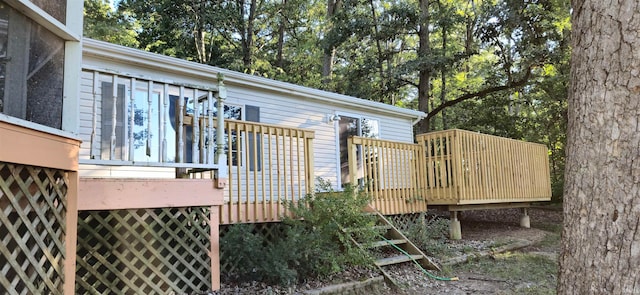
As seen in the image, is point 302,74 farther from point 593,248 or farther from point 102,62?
point 593,248

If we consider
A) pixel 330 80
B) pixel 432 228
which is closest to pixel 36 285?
pixel 432 228

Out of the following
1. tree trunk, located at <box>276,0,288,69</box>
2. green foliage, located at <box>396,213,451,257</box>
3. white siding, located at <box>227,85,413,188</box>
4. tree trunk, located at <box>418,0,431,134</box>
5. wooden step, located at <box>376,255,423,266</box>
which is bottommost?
wooden step, located at <box>376,255,423,266</box>

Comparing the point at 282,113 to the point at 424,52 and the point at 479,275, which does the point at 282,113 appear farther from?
the point at 424,52

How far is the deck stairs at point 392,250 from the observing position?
18.8ft

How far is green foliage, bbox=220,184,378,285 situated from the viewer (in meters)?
4.57

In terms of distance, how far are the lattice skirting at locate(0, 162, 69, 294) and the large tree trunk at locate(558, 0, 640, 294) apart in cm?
298

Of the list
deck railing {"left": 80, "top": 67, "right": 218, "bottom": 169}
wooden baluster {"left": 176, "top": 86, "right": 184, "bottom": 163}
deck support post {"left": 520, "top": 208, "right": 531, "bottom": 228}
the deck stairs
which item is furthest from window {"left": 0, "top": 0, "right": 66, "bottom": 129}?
deck support post {"left": 520, "top": 208, "right": 531, "bottom": 228}

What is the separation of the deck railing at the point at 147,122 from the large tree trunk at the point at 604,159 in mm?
3123

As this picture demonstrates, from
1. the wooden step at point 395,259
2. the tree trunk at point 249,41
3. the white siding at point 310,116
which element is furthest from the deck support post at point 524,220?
the tree trunk at point 249,41

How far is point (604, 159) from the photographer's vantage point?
1999 millimetres

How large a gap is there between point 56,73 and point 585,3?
322 centimetres

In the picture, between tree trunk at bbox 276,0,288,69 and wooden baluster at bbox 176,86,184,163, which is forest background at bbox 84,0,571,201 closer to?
tree trunk at bbox 276,0,288,69

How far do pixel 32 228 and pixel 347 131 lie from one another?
7.23m

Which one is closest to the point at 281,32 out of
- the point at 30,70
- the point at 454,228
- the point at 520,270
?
the point at 454,228
